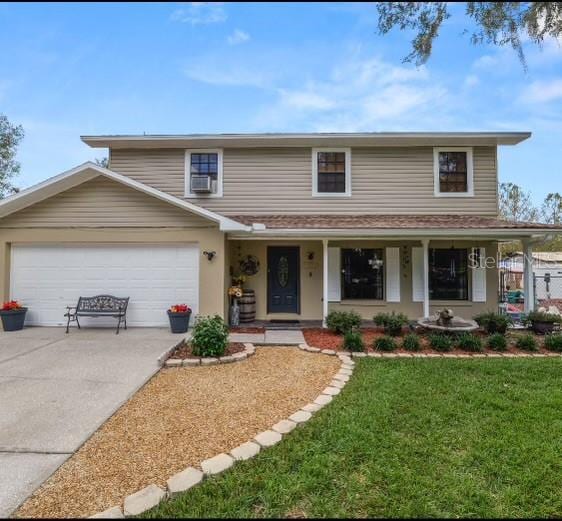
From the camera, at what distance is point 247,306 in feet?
29.5

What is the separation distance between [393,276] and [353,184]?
2783 millimetres

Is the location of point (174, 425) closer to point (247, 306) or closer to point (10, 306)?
point (247, 306)

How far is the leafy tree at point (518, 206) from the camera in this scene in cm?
2625

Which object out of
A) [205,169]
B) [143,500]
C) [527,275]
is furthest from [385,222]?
[143,500]

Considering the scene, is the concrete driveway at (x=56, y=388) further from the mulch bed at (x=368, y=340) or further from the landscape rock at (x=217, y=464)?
the mulch bed at (x=368, y=340)

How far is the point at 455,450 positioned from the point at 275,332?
197 inches

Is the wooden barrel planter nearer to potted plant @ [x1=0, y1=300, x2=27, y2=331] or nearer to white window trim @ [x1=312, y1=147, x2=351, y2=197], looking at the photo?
white window trim @ [x1=312, y1=147, x2=351, y2=197]

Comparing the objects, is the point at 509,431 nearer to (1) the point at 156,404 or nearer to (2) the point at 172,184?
(1) the point at 156,404

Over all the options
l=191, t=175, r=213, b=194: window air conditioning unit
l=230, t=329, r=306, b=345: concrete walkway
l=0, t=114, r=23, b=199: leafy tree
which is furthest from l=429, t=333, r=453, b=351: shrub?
l=0, t=114, r=23, b=199: leafy tree

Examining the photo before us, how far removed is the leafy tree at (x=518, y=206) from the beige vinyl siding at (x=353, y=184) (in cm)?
2005

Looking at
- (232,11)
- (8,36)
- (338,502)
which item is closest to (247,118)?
(8,36)

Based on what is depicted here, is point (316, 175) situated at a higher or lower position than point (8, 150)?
lower

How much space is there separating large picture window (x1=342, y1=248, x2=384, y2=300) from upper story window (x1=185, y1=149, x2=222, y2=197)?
405 cm

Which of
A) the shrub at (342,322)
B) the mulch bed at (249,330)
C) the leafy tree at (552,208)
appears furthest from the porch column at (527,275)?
the leafy tree at (552,208)
